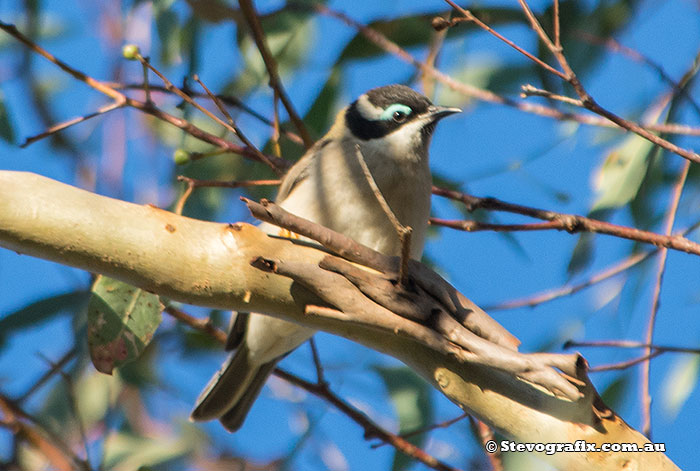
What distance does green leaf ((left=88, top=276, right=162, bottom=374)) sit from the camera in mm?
2674

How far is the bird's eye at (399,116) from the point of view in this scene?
3.68 m

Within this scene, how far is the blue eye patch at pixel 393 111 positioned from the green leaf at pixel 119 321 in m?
1.47

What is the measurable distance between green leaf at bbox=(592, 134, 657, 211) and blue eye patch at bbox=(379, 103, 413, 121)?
35.1 inches

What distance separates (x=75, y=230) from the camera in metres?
1.94

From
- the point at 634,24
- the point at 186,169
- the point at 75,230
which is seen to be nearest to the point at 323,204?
the point at 186,169

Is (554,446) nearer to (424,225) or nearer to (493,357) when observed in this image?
(493,357)

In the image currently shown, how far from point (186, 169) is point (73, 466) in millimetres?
1401

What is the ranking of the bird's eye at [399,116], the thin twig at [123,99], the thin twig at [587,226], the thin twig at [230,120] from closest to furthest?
the thin twig at [587,226] → the thin twig at [230,120] → the thin twig at [123,99] → the bird's eye at [399,116]

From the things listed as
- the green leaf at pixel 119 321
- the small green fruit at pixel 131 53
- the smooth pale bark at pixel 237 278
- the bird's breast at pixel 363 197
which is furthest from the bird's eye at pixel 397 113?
the smooth pale bark at pixel 237 278

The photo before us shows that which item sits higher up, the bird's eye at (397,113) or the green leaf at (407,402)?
the bird's eye at (397,113)

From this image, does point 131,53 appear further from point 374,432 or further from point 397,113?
point 374,432

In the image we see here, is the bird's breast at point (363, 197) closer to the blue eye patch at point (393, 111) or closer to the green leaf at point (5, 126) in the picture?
the blue eye patch at point (393, 111)

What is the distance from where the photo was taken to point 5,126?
325cm

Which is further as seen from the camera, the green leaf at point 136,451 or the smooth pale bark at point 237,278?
the green leaf at point 136,451
